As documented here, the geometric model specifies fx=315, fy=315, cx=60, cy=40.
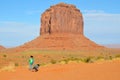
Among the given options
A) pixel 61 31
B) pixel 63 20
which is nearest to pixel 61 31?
pixel 61 31

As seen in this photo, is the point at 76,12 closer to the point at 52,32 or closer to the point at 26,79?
the point at 52,32

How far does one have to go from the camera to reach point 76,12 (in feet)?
406

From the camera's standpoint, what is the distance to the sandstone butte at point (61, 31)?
4220 inches

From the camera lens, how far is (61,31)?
117875 mm

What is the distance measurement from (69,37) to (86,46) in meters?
8.00

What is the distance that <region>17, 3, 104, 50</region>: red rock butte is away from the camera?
352 feet

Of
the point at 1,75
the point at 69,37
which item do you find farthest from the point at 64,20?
the point at 1,75

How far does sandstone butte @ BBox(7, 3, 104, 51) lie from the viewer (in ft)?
352

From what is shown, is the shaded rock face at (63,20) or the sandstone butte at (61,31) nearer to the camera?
the sandstone butte at (61,31)

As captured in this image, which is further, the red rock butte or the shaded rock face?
the shaded rock face

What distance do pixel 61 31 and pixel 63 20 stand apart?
498cm

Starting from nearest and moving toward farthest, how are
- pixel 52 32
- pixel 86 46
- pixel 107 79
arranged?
pixel 107 79
pixel 86 46
pixel 52 32

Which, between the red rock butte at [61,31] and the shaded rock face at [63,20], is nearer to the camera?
the red rock butte at [61,31]

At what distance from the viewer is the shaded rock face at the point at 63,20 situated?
4685 inches
